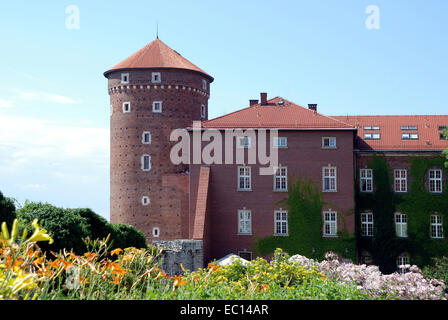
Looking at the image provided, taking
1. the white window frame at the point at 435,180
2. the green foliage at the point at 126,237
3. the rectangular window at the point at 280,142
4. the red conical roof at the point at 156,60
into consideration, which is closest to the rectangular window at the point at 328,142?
the rectangular window at the point at 280,142

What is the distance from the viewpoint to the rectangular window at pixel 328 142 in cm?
3775

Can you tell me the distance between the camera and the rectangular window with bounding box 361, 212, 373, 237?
38625 millimetres

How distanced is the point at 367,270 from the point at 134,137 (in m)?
28.6

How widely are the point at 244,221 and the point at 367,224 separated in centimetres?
874

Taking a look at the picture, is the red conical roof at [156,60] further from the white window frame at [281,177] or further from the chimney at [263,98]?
the white window frame at [281,177]

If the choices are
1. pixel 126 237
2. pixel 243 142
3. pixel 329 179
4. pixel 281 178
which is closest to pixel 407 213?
pixel 329 179

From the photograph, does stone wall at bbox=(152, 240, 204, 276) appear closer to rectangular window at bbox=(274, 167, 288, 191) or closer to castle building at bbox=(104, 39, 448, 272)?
castle building at bbox=(104, 39, 448, 272)

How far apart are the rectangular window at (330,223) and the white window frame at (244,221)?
512 centimetres

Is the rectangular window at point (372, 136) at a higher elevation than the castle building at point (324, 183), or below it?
higher

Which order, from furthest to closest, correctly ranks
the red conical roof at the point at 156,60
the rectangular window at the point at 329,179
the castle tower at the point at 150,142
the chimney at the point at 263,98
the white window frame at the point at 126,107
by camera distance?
the red conical roof at the point at 156,60 < the white window frame at the point at 126,107 < the castle tower at the point at 150,142 < the chimney at the point at 263,98 < the rectangular window at the point at 329,179

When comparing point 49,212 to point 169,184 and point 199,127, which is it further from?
point 169,184

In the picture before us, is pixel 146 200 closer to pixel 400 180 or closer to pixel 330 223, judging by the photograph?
pixel 330 223

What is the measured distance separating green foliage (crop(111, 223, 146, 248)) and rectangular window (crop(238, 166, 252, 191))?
7581 millimetres
